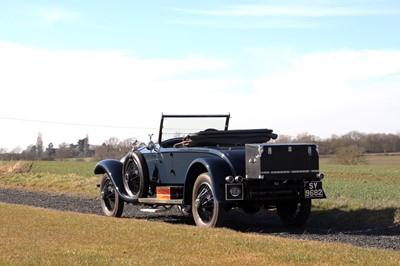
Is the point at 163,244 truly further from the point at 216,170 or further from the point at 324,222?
the point at 324,222

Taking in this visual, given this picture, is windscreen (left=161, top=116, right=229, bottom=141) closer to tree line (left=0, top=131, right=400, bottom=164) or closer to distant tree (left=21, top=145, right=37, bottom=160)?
tree line (left=0, top=131, right=400, bottom=164)

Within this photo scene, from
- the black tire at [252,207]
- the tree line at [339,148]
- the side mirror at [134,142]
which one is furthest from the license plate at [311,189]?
the tree line at [339,148]

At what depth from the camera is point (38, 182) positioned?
27.9 m

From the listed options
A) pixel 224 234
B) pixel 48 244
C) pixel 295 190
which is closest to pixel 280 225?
pixel 295 190

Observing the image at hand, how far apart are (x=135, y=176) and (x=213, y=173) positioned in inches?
105

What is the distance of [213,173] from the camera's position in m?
11.0

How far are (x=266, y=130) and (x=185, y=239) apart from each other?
3.94 meters

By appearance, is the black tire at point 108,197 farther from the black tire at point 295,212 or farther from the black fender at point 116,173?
the black tire at point 295,212

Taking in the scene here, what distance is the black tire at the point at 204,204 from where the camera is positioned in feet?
36.5

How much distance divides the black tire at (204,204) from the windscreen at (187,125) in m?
2.10

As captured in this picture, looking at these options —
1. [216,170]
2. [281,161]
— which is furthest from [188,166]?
[281,161]

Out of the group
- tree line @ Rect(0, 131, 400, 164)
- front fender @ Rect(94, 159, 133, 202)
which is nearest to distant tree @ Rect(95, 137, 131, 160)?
front fender @ Rect(94, 159, 133, 202)

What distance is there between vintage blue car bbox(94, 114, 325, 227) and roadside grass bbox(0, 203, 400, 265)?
31.1 inches

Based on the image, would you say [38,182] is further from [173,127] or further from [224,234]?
[224,234]
